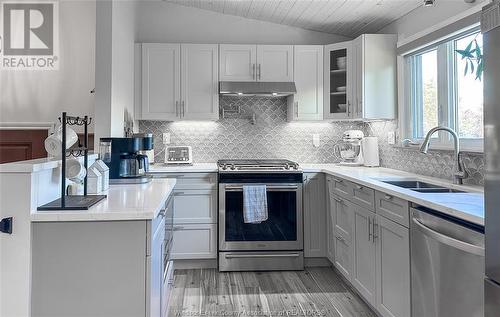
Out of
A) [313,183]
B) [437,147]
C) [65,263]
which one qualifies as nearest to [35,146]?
[65,263]

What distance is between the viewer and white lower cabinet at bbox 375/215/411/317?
2135 millimetres

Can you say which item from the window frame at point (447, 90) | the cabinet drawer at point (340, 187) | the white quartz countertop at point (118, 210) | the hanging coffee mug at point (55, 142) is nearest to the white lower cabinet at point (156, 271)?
the white quartz countertop at point (118, 210)

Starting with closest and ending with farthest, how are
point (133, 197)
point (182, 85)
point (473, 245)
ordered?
point (473, 245) → point (133, 197) → point (182, 85)

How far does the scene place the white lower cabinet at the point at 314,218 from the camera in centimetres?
372

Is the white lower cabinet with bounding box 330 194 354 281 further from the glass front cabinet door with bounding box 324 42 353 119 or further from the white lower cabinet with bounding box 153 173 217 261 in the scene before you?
the white lower cabinet with bounding box 153 173 217 261

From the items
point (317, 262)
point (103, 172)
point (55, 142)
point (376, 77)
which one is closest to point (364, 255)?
point (317, 262)

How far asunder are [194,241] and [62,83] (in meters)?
1.96

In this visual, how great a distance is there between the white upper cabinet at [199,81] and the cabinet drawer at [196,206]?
822 millimetres

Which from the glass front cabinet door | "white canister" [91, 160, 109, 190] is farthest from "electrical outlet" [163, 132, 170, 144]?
"white canister" [91, 160, 109, 190]

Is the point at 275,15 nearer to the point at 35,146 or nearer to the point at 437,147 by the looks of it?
the point at 437,147

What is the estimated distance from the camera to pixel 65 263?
1.63 meters

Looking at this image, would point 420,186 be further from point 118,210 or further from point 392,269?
point 118,210

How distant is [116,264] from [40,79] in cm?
275

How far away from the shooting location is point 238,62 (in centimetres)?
400
